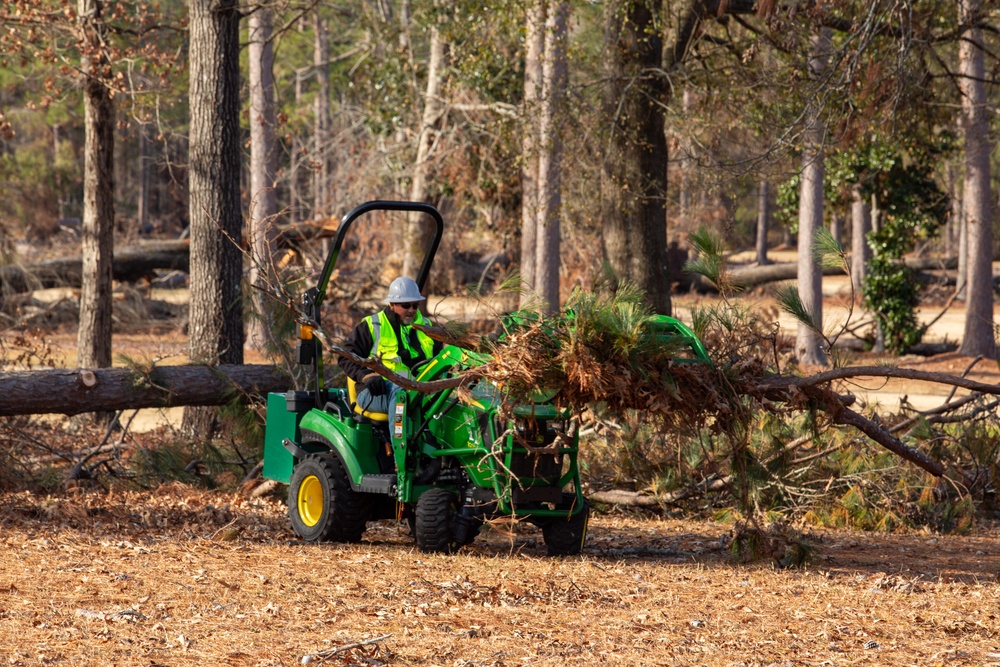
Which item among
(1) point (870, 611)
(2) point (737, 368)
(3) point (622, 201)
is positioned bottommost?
(1) point (870, 611)

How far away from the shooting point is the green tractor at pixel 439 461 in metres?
7.36

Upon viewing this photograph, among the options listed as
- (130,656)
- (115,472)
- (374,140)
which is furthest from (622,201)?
(374,140)

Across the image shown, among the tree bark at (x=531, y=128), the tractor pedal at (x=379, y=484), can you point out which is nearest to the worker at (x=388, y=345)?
the tractor pedal at (x=379, y=484)

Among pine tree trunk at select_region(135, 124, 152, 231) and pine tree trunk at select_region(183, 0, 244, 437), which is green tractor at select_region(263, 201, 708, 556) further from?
pine tree trunk at select_region(135, 124, 152, 231)

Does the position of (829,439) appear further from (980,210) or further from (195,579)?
(980,210)

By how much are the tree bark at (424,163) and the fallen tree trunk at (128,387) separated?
10159 mm

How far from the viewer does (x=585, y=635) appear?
19.3 ft

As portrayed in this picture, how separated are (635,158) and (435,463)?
6.70m

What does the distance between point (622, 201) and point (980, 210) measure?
36.7 feet

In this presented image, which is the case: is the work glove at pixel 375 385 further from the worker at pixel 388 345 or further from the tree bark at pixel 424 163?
the tree bark at pixel 424 163

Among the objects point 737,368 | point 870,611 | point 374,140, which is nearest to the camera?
point 870,611

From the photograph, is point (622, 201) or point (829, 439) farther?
point (622, 201)

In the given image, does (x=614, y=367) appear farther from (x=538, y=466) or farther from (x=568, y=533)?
(x=568, y=533)

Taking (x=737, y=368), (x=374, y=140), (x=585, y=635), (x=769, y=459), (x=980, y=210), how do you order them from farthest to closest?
1. (x=374, y=140)
2. (x=980, y=210)
3. (x=769, y=459)
4. (x=737, y=368)
5. (x=585, y=635)
